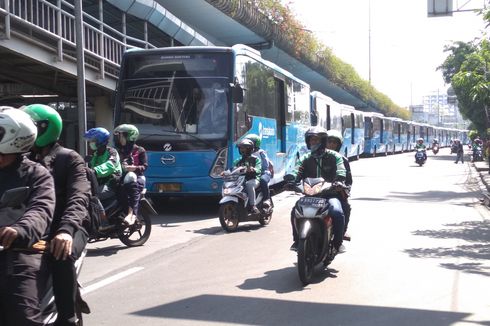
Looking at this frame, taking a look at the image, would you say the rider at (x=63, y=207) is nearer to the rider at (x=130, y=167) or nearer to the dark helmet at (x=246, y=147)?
the rider at (x=130, y=167)

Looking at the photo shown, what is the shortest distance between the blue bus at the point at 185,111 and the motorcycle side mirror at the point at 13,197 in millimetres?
8194

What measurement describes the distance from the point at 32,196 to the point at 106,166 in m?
4.32

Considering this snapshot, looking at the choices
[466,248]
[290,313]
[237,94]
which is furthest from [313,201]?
[237,94]

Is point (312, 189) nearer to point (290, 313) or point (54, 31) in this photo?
point (290, 313)

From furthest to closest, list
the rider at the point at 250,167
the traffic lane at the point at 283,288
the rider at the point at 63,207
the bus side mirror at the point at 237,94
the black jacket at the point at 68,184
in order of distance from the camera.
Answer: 1. the bus side mirror at the point at 237,94
2. the rider at the point at 250,167
3. the traffic lane at the point at 283,288
4. the black jacket at the point at 68,184
5. the rider at the point at 63,207

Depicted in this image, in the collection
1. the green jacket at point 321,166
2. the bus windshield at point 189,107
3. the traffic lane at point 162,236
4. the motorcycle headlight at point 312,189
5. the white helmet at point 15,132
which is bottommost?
the traffic lane at point 162,236


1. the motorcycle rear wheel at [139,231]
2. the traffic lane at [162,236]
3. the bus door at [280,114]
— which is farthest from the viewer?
the bus door at [280,114]

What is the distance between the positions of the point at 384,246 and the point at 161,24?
49.4ft

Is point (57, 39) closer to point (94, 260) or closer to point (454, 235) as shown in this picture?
point (94, 260)

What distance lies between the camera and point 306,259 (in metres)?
5.79

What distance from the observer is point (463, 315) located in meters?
4.79

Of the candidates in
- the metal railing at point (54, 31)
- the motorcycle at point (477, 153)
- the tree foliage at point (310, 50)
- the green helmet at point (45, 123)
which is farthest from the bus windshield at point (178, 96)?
the motorcycle at point (477, 153)

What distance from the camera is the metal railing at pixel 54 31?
1232 cm

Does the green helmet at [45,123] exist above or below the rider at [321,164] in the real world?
above
